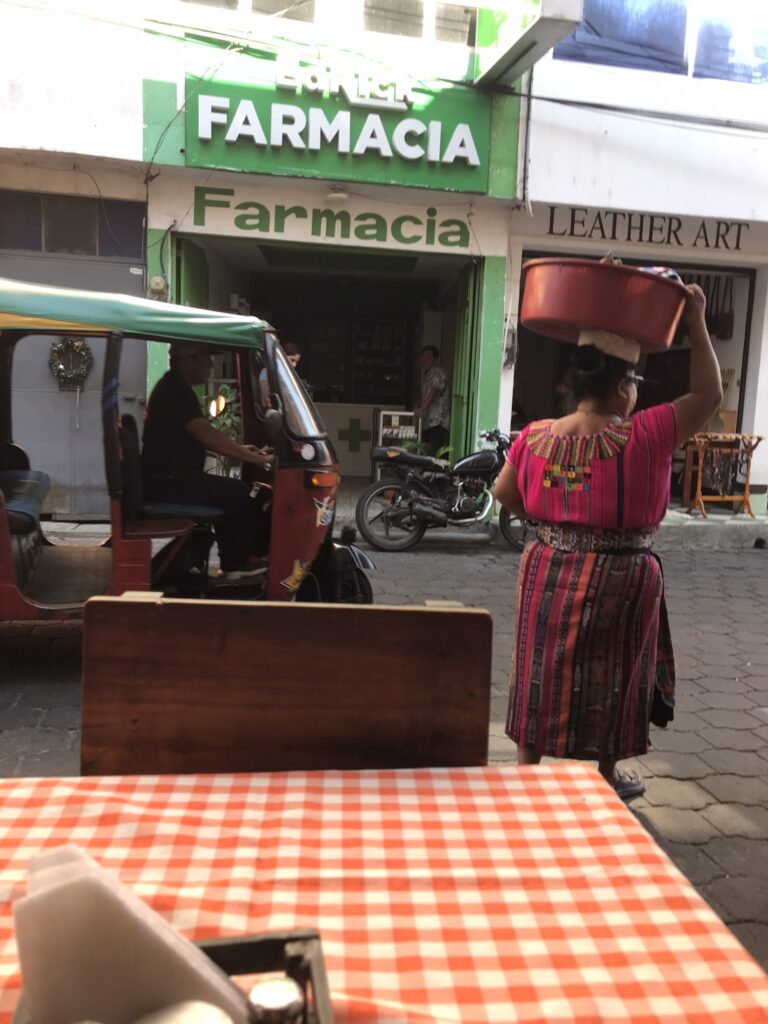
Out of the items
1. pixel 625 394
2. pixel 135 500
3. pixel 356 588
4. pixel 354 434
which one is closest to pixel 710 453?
pixel 354 434

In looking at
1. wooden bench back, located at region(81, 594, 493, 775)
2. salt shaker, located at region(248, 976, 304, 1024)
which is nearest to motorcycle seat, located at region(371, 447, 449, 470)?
wooden bench back, located at region(81, 594, 493, 775)

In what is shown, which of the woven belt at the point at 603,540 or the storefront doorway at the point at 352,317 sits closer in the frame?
the woven belt at the point at 603,540

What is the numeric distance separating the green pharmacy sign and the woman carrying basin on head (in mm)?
6898

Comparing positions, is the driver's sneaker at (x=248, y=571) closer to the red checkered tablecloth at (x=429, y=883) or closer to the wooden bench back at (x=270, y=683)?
the wooden bench back at (x=270, y=683)

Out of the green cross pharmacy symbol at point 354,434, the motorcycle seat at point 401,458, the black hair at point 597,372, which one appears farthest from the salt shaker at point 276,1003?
→ the green cross pharmacy symbol at point 354,434

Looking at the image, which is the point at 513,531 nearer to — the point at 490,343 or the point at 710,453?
the point at 490,343

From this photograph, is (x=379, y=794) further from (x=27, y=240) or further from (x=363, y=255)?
(x=363, y=255)

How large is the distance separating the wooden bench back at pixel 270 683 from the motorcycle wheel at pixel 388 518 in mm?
6518

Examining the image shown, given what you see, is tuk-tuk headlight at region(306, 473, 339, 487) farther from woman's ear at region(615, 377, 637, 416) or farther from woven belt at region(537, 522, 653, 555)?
woman's ear at region(615, 377, 637, 416)

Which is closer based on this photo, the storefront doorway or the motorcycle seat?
the motorcycle seat

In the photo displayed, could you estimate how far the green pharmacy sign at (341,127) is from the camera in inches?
333

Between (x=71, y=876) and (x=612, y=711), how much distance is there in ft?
7.14

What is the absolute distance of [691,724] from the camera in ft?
14.0

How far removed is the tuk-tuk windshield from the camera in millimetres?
→ 4691
